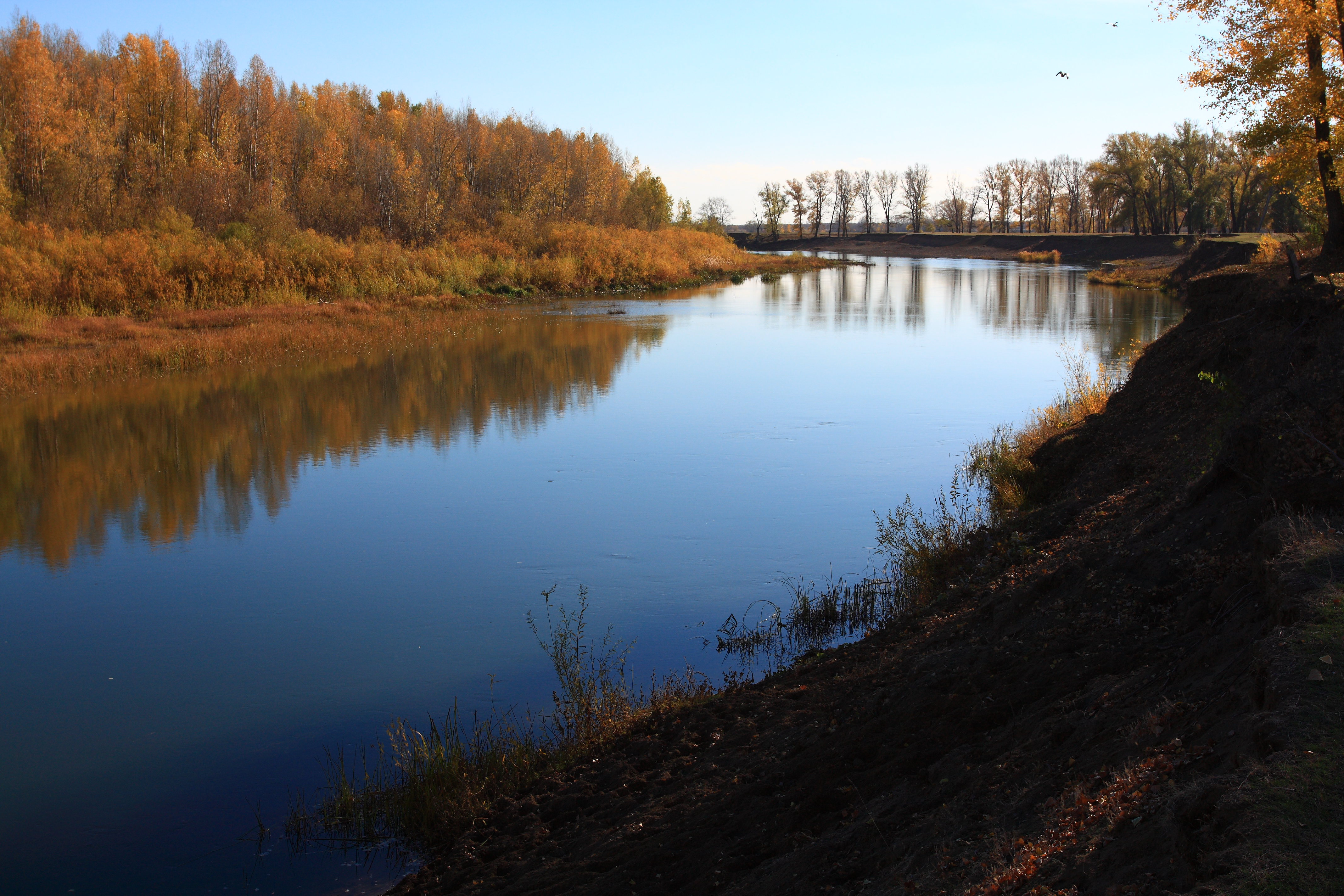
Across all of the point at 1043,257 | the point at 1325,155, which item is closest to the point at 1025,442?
the point at 1325,155

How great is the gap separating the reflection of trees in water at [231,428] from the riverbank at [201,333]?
136 centimetres

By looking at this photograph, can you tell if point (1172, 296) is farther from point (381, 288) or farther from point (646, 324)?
point (381, 288)

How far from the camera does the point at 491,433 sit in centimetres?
1620

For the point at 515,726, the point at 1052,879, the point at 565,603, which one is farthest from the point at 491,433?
the point at 1052,879

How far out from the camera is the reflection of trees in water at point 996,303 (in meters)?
29.0

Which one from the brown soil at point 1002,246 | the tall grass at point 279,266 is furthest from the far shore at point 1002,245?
the tall grass at point 279,266

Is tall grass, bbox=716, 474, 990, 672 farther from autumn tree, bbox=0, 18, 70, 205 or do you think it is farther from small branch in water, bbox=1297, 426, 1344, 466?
autumn tree, bbox=0, 18, 70, 205

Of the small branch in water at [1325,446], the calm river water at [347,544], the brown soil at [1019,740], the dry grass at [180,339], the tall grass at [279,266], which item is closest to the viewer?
the brown soil at [1019,740]

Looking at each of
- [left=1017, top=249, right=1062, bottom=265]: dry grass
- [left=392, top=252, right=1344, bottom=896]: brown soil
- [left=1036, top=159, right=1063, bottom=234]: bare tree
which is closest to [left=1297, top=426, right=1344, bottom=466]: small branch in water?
[left=392, top=252, right=1344, bottom=896]: brown soil

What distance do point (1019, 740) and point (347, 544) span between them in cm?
815

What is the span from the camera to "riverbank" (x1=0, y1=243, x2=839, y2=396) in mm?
20281

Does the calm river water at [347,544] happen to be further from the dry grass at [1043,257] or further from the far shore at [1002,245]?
the dry grass at [1043,257]

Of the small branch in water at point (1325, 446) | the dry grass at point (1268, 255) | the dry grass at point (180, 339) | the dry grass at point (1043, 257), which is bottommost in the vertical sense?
the small branch in water at point (1325, 446)

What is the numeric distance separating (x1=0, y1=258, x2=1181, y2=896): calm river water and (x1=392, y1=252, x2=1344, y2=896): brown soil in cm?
155
